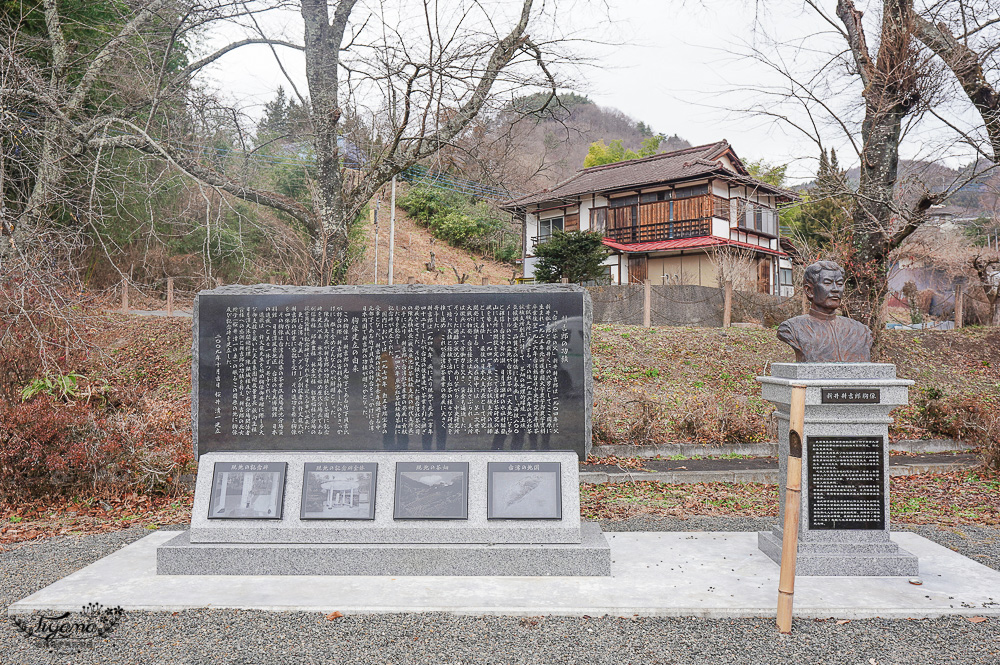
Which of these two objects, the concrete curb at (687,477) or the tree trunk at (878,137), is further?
the tree trunk at (878,137)

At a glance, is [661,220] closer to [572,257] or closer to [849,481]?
[572,257]

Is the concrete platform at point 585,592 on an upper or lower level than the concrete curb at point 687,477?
upper

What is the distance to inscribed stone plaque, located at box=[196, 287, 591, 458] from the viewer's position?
188 inches

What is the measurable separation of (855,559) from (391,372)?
3632mm

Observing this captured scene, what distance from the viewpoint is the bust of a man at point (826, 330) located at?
4.66 metres

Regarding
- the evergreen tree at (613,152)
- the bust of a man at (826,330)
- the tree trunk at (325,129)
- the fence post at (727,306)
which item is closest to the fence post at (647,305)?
the fence post at (727,306)

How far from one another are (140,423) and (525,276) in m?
21.7

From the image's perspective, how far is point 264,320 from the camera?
486cm

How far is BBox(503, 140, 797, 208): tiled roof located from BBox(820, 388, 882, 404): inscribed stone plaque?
19038mm

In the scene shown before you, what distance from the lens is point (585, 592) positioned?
4051mm

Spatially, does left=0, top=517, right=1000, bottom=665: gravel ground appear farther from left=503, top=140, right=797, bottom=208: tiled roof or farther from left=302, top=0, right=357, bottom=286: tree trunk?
left=503, top=140, right=797, bottom=208: tiled roof

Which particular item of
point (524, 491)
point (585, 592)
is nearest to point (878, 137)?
point (524, 491)

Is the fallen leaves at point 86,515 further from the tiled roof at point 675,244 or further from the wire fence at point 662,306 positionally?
the tiled roof at point 675,244

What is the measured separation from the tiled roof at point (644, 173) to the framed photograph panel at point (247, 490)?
67.4 feet
